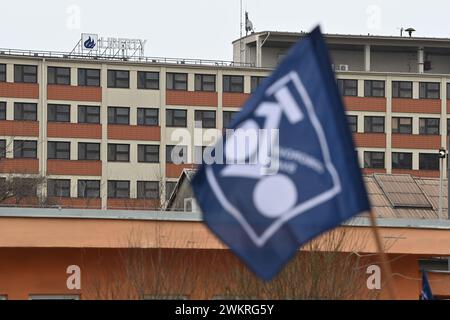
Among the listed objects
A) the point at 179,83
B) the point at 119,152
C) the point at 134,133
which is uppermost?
the point at 179,83

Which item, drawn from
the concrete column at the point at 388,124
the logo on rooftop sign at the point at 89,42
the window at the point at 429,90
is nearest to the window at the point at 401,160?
the concrete column at the point at 388,124

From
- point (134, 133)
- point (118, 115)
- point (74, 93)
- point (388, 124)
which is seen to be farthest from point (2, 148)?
point (388, 124)

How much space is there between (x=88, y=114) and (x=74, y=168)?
12.5 ft

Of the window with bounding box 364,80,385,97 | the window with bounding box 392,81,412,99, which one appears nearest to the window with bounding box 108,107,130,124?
the window with bounding box 364,80,385,97

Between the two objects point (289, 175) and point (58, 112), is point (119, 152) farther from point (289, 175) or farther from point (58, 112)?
point (289, 175)

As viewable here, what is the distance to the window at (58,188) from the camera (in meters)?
95.8

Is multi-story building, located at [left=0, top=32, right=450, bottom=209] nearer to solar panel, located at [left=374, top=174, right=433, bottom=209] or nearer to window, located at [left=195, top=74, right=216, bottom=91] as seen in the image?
window, located at [left=195, top=74, right=216, bottom=91]

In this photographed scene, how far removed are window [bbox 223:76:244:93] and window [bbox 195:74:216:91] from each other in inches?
32.9

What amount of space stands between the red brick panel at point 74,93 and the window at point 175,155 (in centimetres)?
624

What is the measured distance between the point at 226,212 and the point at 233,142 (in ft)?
1.75

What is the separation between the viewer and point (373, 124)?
102 metres
